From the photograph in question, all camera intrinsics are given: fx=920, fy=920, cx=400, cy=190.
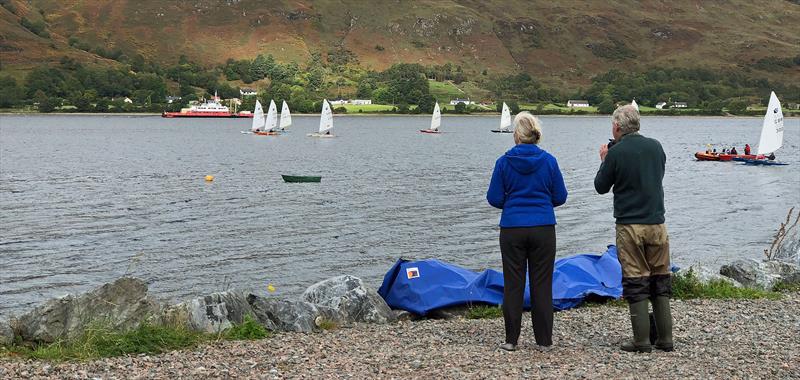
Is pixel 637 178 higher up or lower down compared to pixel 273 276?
higher up

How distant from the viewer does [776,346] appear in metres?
11.3

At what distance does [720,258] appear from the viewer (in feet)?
92.2

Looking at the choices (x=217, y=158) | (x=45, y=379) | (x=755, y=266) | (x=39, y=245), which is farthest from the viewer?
(x=217, y=158)

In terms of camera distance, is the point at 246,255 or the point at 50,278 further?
the point at 246,255

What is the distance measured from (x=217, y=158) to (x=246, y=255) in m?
58.9

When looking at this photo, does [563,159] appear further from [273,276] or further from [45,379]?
[45,379]

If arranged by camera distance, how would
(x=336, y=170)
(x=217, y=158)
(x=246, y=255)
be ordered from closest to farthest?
(x=246, y=255)
(x=336, y=170)
(x=217, y=158)

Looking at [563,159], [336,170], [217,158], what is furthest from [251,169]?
[563,159]

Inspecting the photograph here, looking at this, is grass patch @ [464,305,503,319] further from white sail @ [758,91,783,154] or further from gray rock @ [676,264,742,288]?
white sail @ [758,91,783,154]

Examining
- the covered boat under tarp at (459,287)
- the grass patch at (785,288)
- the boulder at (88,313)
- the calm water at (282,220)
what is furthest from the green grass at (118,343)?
the grass patch at (785,288)

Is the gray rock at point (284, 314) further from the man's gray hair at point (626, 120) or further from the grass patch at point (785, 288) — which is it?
the grass patch at point (785, 288)

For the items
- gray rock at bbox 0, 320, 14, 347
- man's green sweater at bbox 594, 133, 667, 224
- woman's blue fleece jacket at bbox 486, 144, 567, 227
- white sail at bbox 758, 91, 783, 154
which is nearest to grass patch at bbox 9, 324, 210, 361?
gray rock at bbox 0, 320, 14, 347

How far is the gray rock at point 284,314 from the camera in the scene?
41.2ft

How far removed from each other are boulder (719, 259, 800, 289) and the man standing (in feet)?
21.8
